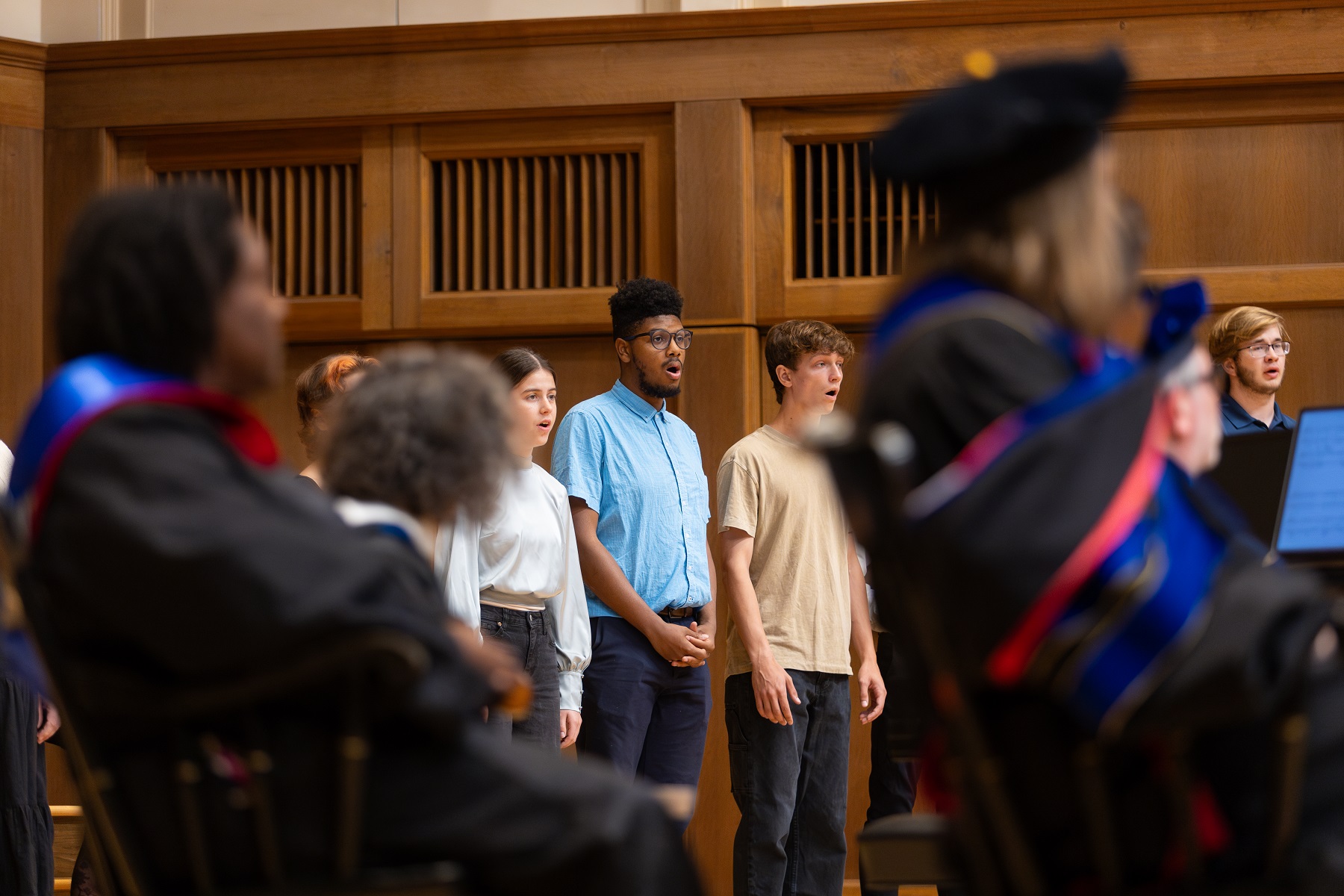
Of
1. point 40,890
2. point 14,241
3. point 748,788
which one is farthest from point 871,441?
point 14,241

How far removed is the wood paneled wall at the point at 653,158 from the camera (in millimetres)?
4570

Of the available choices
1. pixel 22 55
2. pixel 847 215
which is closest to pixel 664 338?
pixel 847 215

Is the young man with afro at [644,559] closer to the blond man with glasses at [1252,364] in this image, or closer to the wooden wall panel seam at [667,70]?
the wooden wall panel seam at [667,70]

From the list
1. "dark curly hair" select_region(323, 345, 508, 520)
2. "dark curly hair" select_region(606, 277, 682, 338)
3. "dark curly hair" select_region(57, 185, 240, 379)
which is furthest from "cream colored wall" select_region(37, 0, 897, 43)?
"dark curly hair" select_region(57, 185, 240, 379)

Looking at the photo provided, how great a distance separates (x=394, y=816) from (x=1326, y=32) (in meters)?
4.22

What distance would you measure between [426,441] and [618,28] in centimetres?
314

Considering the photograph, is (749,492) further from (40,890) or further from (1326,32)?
(1326,32)

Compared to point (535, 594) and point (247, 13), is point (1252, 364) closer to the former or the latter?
point (535, 594)

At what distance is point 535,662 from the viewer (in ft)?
11.4

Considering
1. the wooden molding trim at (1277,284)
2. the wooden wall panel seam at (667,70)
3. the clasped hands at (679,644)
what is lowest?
the clasped hands at (679,644)

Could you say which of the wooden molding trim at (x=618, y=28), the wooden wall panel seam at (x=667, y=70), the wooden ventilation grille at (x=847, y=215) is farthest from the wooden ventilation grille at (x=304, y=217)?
the wooden ventilation grille at (x=847, y=215)

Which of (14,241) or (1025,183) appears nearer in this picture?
(1025,183)

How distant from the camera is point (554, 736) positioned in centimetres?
351

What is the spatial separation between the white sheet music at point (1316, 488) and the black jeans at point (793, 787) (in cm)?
159
